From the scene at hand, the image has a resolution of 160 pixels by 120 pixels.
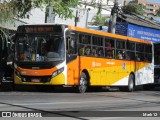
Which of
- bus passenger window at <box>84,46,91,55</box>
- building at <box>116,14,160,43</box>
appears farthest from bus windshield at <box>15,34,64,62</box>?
building at <box>116,14,160,43</box>

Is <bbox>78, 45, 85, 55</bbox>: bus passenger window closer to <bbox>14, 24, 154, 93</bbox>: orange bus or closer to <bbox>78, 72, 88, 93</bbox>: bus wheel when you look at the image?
<bbox>14, 24, 154, 93</bbox>: orange bus

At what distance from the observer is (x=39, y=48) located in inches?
770

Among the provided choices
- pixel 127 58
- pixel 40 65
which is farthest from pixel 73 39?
pixel 127 58

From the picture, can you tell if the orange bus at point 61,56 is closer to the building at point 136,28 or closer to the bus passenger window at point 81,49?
the bus passenger window at point 81,49

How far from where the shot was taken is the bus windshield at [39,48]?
19.4 m

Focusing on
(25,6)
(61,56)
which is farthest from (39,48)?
(25,6)

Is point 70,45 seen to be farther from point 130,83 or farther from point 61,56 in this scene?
point 130,83

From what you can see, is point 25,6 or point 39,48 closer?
point 25,6

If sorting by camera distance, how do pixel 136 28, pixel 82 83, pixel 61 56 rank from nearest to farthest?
pixel 61 56 < pixel 82 83 < pixel 136 28

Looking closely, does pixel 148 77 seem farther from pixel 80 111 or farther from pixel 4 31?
pixel 80 111

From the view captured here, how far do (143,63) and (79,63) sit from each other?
25.3 ft

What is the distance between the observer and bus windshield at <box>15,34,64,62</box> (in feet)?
63.7

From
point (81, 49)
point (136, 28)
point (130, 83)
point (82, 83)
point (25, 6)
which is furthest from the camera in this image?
point (136, 28)

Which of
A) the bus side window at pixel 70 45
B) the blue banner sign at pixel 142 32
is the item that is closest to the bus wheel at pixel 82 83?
the bus side window at pixel 70 45
